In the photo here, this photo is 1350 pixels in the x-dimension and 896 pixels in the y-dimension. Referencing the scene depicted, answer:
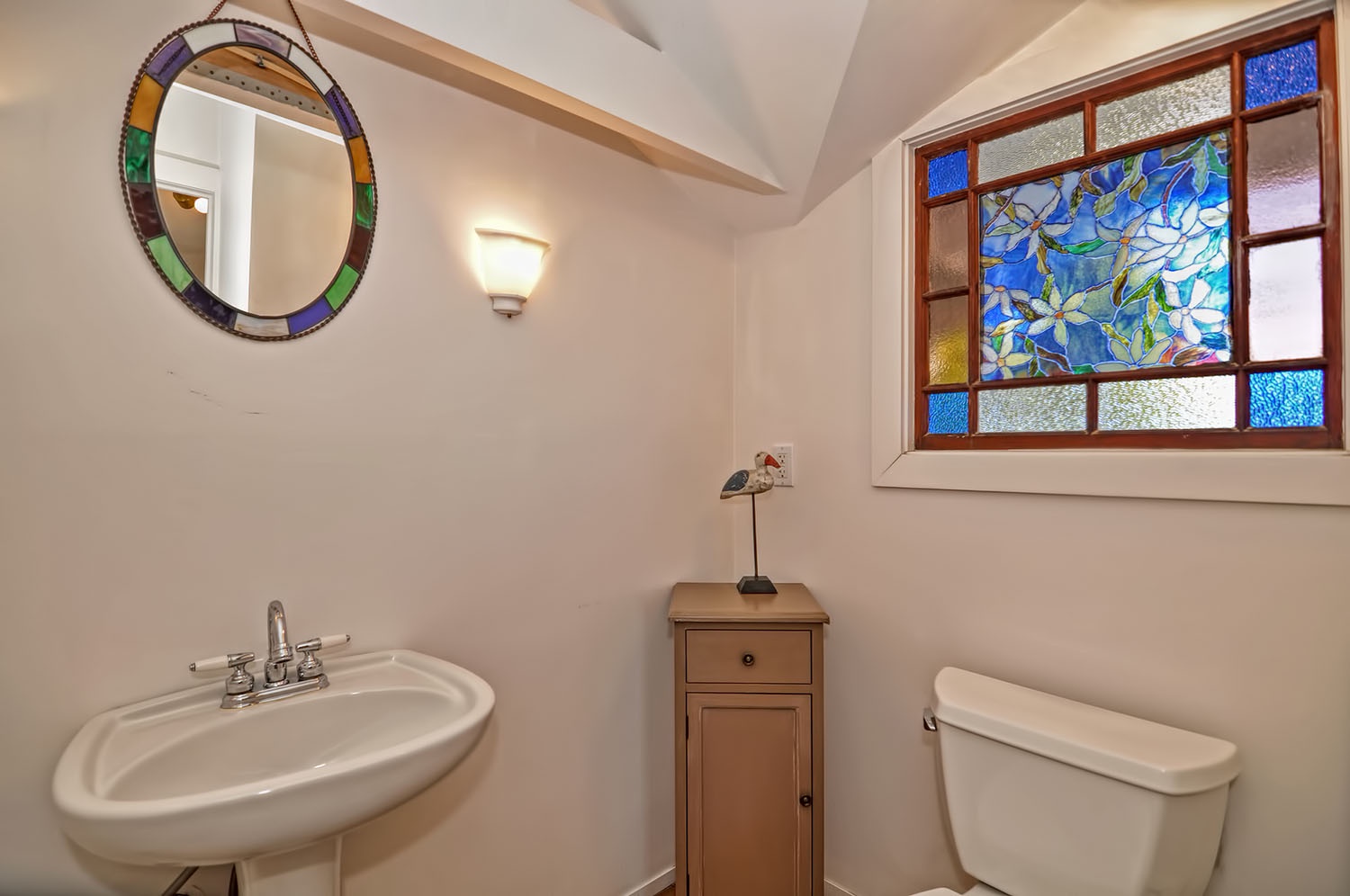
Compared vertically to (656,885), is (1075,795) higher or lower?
higher

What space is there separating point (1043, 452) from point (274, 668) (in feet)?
5.47

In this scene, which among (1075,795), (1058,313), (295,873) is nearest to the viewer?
(295,873)

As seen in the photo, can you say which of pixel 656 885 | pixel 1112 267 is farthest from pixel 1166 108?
pixel 656 885

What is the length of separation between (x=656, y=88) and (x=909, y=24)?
0.60 meters

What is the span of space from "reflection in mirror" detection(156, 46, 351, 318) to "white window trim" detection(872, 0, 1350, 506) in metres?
1.34

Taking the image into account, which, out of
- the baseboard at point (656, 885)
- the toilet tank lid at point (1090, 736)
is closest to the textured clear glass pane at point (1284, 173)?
the toilet tank lid at point (1090, 736)

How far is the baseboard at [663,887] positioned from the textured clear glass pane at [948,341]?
1.48m

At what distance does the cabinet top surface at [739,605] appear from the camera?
1.60m

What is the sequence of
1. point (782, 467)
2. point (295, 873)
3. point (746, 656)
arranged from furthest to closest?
1. point (782, 467)
2. point (746, 656)
3. point (295, 873)

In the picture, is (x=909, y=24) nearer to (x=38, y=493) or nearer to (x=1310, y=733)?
(x=1310, y=733)

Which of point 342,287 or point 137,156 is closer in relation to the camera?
point 137,156

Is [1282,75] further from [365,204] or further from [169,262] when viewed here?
[169,262]

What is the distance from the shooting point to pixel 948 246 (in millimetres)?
1661

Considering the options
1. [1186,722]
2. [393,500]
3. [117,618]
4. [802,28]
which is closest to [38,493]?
[117,618]
